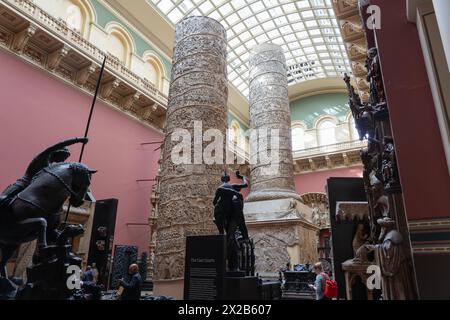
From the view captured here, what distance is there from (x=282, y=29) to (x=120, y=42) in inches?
431

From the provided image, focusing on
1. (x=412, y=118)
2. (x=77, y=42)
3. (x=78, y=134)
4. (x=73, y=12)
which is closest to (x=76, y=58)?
(x=77, y=42)

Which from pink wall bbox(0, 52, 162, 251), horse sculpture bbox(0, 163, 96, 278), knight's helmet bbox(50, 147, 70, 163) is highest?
pink wall bbox(0, 52, 162, 251)

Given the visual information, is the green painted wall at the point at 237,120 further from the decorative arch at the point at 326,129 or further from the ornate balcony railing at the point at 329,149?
the decorative arch at the point at 326,129

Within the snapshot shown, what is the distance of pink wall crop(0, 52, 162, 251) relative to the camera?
8648 mm

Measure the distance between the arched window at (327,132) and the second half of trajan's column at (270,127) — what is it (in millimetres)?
9363

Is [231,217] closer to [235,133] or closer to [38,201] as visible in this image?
[38,201]

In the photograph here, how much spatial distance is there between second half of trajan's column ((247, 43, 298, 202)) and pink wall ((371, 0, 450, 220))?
771 cm

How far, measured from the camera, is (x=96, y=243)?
781 cm

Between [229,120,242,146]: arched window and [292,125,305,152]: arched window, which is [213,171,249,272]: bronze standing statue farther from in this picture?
[292,125,305,152]: arched window

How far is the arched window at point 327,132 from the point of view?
70.4ft

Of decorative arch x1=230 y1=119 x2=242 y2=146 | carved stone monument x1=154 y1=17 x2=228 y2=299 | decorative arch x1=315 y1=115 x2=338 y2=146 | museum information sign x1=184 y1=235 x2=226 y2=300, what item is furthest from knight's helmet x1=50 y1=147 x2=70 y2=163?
decorative arch x1=315 y1=115 x2=338 y2=146

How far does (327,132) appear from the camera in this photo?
854 inches

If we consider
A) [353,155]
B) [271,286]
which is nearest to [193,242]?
[271,286]

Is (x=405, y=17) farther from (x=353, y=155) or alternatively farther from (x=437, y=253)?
(x=353, y=155)
